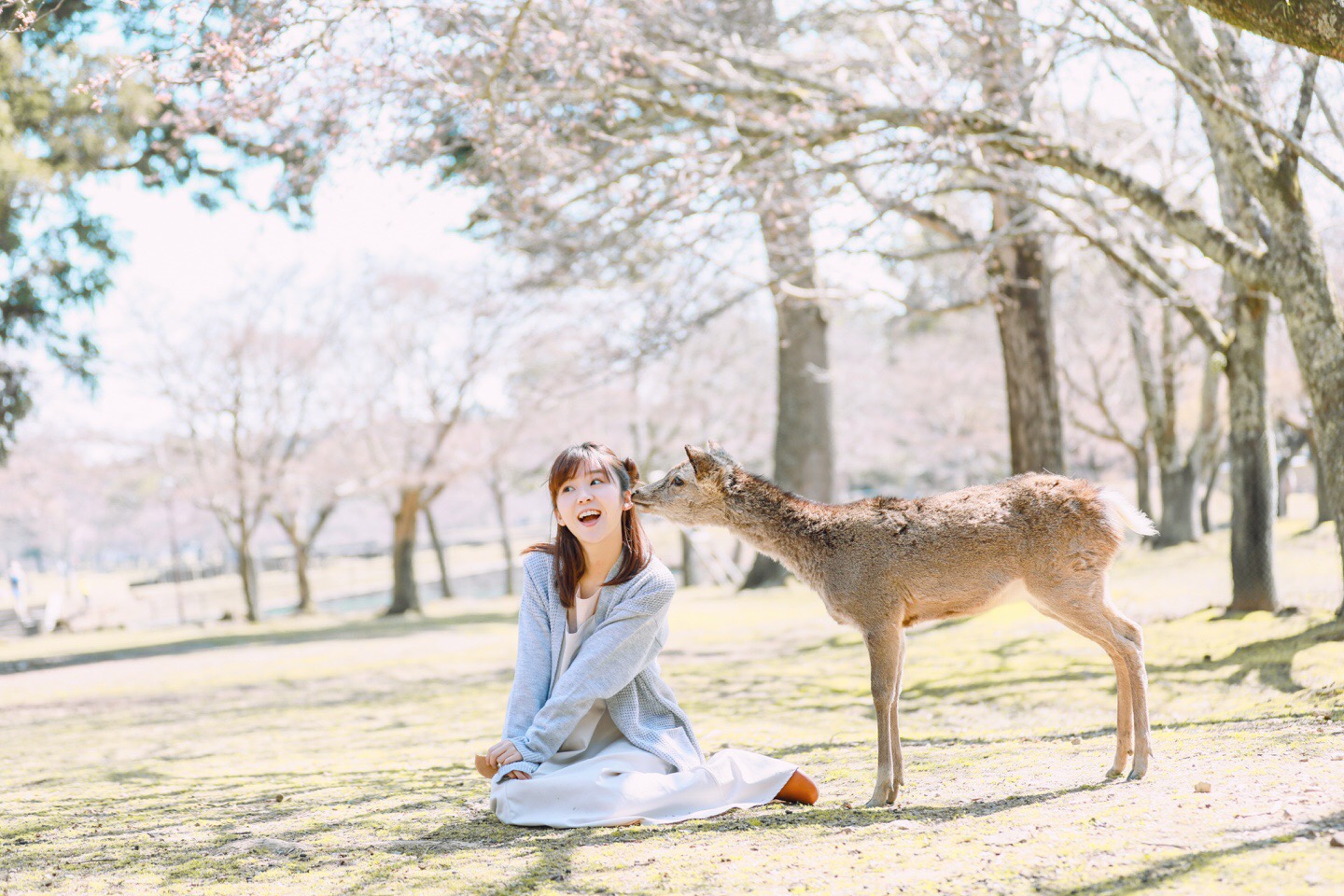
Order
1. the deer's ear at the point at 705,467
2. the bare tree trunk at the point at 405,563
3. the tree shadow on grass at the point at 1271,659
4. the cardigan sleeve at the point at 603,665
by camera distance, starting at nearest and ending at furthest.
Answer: the cardigan sleeve at the point at 603,665, the deer's ear at the point at 705,467, the tree shadow on grass at the point at 1271,659, the bare tree trunk at the point at 405,563

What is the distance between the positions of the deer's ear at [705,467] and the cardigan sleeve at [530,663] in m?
0.95

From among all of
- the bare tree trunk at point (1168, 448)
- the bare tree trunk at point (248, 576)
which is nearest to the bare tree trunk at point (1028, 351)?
the bare tree trunk at point (1168, 448)

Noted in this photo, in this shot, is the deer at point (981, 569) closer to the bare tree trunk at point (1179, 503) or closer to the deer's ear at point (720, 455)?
the deer's ear at point (720, 455)

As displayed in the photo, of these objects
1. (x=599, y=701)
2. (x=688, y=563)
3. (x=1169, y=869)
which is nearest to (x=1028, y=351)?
(x=599, y=701)

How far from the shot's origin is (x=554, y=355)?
89.8 ft

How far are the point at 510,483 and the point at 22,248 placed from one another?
21.5 m

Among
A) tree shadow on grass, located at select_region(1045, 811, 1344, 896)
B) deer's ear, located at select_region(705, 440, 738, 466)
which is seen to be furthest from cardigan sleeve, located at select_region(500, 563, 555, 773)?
tree shadow on grass, located at select_region(1045, 811, 1344, 896)

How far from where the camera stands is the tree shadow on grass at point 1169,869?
305 cm

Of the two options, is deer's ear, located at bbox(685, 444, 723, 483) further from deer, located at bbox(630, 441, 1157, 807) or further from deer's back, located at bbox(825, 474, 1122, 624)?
deer's back, located at bbox(825, 474, 1122, 624)

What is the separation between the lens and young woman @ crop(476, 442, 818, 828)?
170 inches

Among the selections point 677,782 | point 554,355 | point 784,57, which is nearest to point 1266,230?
point 784,57

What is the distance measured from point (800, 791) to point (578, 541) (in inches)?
54.1

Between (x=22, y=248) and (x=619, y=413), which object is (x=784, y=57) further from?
(x=619, y=413)

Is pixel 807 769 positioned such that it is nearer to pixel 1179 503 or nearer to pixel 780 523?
pixel 780 523
